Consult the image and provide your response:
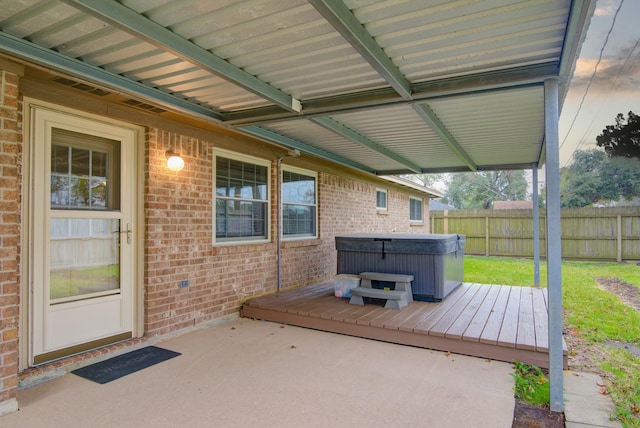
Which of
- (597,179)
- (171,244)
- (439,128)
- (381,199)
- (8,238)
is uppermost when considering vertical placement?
(597,179)

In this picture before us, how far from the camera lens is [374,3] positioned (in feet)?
7.38

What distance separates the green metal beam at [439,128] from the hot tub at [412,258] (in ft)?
4.63

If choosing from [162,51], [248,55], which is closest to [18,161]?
[162,51]

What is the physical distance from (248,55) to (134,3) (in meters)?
0.90

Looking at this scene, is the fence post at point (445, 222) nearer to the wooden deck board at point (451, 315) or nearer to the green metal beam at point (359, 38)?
the wooden deck board at point (451, 315)

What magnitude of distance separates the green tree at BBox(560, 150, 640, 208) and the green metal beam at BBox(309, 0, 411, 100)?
22.3m

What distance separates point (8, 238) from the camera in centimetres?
287

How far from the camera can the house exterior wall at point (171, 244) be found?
113 inches

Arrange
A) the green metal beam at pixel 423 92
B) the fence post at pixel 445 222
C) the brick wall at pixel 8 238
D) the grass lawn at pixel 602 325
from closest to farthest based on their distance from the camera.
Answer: the brick wall at pixel 8 238
the green metal beam at pixel 423 92
the grass lawn at pixel 602 325
the fence post at pixel 445 222

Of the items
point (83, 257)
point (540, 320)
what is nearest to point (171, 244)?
point (83, 257)

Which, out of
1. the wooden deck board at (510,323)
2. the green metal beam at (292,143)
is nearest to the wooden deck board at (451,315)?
the wooden deck board at (510,323)

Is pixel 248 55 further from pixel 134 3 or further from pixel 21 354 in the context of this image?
pixel 21 354

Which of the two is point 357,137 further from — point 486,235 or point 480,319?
point 486,235

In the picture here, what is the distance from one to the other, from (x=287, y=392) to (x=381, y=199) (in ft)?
27.9
